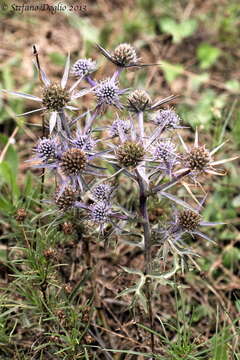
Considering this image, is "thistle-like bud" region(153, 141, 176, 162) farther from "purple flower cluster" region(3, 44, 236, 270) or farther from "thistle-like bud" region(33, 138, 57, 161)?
"thistle-like bud" region(33, 138, 57, 161)

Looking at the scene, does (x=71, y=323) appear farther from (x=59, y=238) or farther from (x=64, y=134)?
(x=64, y=134)

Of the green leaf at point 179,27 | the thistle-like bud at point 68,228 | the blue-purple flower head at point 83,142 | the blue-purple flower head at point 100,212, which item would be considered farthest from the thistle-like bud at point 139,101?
the green leaf at point 179,27

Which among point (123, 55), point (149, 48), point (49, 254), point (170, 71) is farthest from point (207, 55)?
point (49, 254)

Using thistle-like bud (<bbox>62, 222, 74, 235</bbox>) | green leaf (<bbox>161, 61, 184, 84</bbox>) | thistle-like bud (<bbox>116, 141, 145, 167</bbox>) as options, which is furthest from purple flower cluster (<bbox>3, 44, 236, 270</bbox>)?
green leaf (<bbox>161, 61, 184, 84</bbox>)

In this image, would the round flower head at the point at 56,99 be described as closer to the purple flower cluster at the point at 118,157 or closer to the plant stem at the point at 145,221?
the purple flower cluster at the point at 118,157

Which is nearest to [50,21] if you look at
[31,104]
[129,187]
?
[31,104]

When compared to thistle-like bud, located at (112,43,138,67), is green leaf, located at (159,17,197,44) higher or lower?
higher

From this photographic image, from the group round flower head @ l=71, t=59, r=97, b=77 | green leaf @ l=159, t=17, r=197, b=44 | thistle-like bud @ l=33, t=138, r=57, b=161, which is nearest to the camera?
thistle-like bud @ l=33, t=138, r=57, b=161
